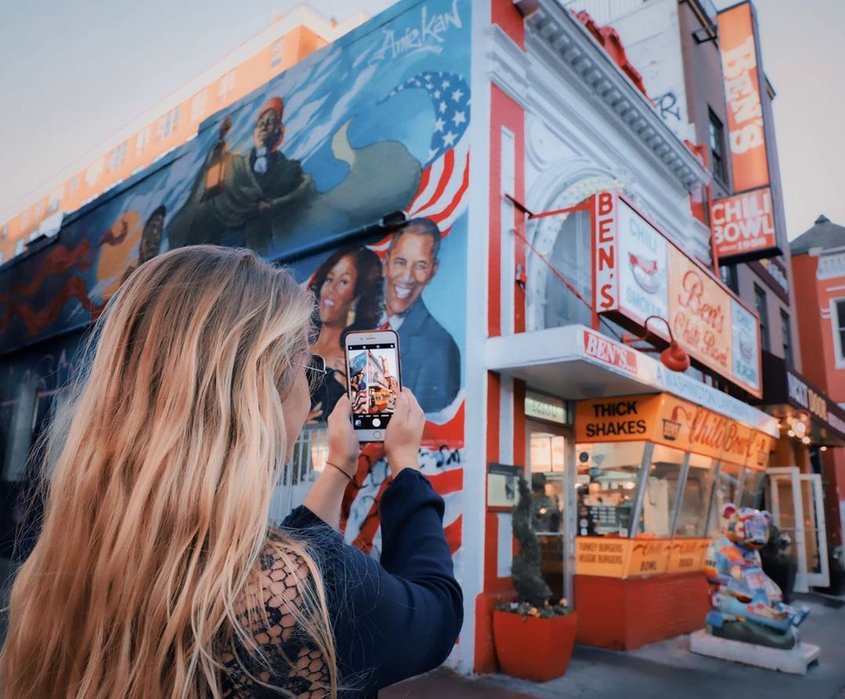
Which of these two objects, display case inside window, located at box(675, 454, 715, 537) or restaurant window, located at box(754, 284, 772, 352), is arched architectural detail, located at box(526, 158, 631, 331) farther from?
restaurant window, located at box(754, 284, 772, 352)

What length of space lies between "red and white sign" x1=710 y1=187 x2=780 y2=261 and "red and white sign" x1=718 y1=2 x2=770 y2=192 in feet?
1.12

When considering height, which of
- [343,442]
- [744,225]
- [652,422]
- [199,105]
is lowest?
[343,442]

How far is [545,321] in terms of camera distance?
28.7ft

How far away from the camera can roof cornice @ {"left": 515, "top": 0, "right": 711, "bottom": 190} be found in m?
8.91

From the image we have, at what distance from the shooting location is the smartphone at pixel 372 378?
2.18 meters

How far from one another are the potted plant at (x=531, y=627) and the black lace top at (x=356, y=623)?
564cm

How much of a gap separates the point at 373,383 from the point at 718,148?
16.5 m

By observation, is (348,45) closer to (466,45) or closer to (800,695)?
(466,45)

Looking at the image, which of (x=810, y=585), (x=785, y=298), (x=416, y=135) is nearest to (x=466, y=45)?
(x=416, y=135)

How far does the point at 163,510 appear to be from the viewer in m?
1.01

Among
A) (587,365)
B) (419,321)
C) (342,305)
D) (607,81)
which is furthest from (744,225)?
(342,305)

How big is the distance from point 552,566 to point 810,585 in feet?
29.0

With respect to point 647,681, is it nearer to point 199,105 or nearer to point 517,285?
point 517,285

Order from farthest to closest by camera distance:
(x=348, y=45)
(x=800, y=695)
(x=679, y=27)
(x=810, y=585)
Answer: (x=679, y=27) < (x=810, y=585) < (x=348, y=45) < (x=800, y=695)
